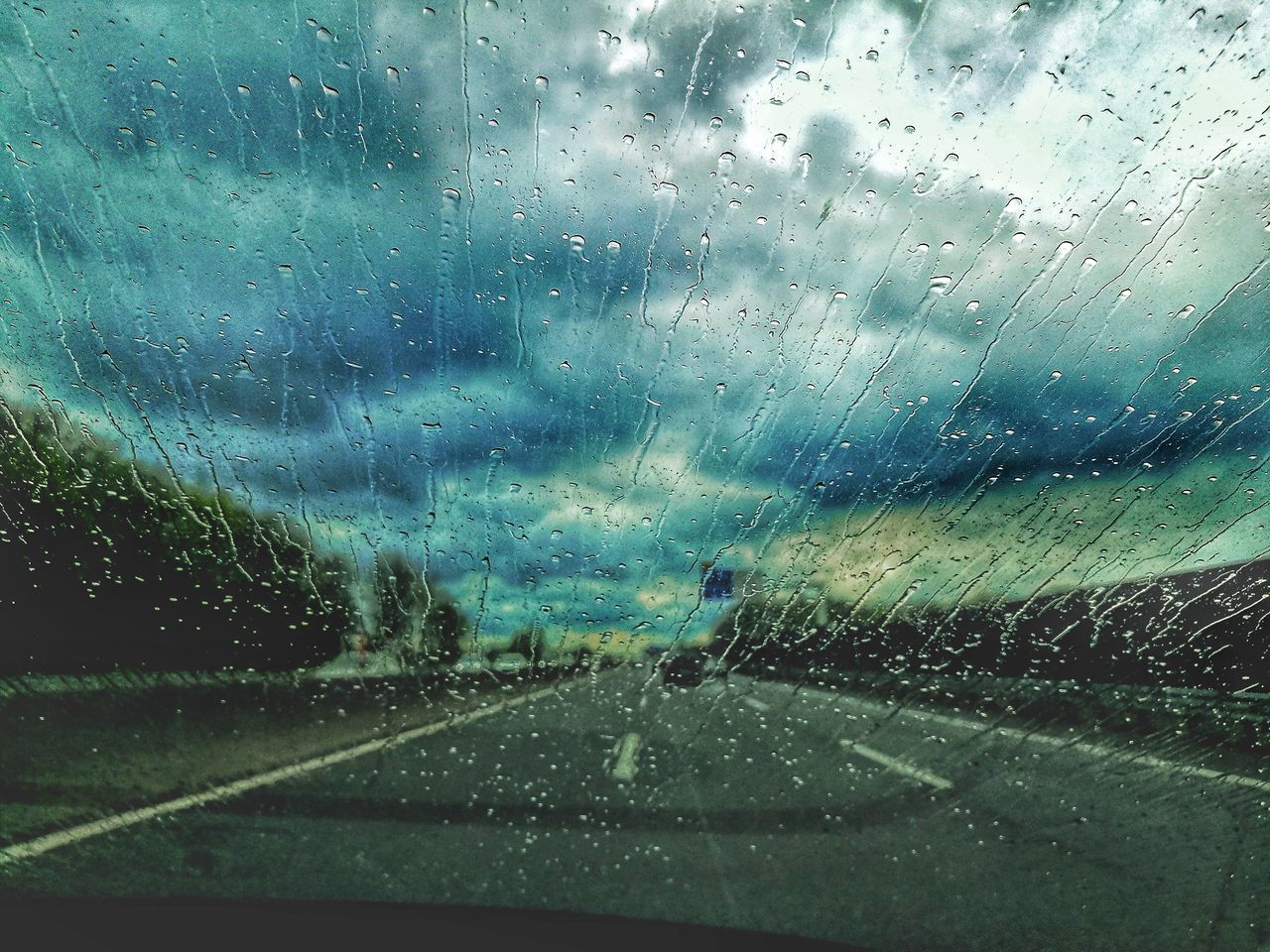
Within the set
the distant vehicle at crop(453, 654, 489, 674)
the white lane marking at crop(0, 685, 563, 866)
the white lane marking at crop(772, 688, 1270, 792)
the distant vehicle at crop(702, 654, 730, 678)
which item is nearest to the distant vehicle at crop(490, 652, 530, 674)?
the distant vehicle at crop(453, 654, 489, 674)

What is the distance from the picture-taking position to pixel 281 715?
3.65 m

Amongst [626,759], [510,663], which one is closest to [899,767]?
[626,759]

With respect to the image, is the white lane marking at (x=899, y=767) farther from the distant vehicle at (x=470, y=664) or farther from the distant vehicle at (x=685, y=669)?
the distant vehicle at (x=470, y=664)

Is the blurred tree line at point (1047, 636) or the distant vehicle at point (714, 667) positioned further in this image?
the blurred tree line at point (1047, 636)

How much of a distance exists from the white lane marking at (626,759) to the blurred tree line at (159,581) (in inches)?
32.9

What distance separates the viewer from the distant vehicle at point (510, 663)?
3.56m

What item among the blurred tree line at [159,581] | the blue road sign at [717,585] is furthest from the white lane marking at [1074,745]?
the blurred tree line at [159,581]

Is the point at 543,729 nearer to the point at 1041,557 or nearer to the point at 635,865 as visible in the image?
the point at 635,865

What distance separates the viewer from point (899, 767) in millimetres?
4273

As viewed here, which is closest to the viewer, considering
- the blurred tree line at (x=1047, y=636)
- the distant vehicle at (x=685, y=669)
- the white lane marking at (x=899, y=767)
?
the distant vehicle at (x=685, y=669)

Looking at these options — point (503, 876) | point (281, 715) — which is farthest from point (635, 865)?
point (281, 715)

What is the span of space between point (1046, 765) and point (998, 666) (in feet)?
1.78

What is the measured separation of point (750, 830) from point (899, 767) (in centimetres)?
78

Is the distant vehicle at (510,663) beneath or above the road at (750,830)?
above
